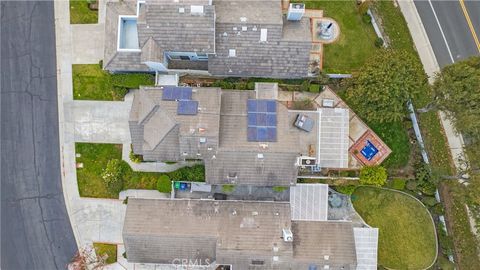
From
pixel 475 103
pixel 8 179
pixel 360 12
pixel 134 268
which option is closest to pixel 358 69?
pixel 360 12

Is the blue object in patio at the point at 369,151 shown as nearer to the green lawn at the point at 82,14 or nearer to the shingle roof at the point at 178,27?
the shingle roof at the point at 178,27

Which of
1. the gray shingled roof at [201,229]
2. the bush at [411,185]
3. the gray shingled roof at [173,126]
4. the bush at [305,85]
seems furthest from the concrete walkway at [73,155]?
the bush at [411,185]

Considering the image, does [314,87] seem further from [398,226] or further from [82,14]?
[82,14]

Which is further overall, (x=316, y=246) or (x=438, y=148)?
(x=438, y=148)

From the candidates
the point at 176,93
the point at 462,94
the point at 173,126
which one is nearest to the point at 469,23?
the point at 462,94

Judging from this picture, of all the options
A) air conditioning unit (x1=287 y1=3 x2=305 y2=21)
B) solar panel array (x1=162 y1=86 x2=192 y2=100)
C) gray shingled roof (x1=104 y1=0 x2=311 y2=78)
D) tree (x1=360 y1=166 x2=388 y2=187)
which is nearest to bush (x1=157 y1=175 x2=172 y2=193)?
solar panel array (x1=162 y1=86 x2=192 y2=100)

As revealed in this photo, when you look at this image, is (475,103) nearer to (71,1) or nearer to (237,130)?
(237,130)

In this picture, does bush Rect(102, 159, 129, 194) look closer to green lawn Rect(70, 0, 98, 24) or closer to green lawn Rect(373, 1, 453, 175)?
green lawn Rect(70, 0, 98, 24)
